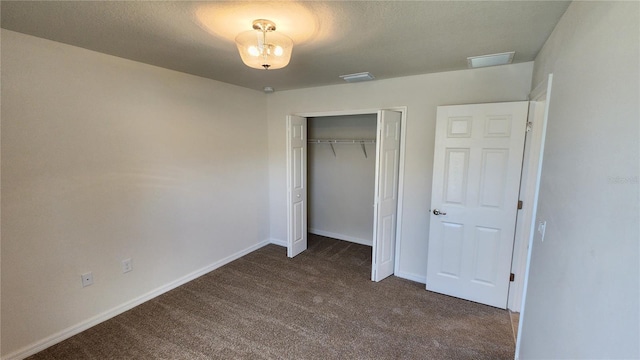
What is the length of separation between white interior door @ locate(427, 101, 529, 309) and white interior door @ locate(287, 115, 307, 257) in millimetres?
1781

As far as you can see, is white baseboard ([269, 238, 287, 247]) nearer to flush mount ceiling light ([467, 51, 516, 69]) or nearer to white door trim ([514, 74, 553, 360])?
white door trim ([514, 74, 553, 360])

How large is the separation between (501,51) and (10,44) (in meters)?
3.60

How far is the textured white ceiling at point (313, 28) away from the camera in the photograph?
154 cm

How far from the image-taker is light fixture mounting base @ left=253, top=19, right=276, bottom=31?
1.67 metres

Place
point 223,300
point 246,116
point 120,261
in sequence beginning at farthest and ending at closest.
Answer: point 246,116, point 223,300, point 120,261

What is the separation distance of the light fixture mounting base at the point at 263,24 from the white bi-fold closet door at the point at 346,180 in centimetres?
160

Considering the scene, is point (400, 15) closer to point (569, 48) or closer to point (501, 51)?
point (569, 48)

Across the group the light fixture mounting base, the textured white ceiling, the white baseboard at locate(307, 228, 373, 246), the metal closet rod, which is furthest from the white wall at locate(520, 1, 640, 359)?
the white baseboard at locate(307, 228, 373, 246)

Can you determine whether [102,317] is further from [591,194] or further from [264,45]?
[591,194]

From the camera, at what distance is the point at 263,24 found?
1682mm

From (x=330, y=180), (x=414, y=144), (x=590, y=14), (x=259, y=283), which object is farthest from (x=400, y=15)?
(x=330, y=180)

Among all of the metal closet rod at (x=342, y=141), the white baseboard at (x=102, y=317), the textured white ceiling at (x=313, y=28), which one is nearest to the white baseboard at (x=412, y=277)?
the metal closet rod at (x=342, y=141)

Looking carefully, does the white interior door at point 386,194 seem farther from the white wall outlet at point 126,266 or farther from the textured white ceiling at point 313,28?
the white wall outlet at point 126,266

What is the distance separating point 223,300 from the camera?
284cm
